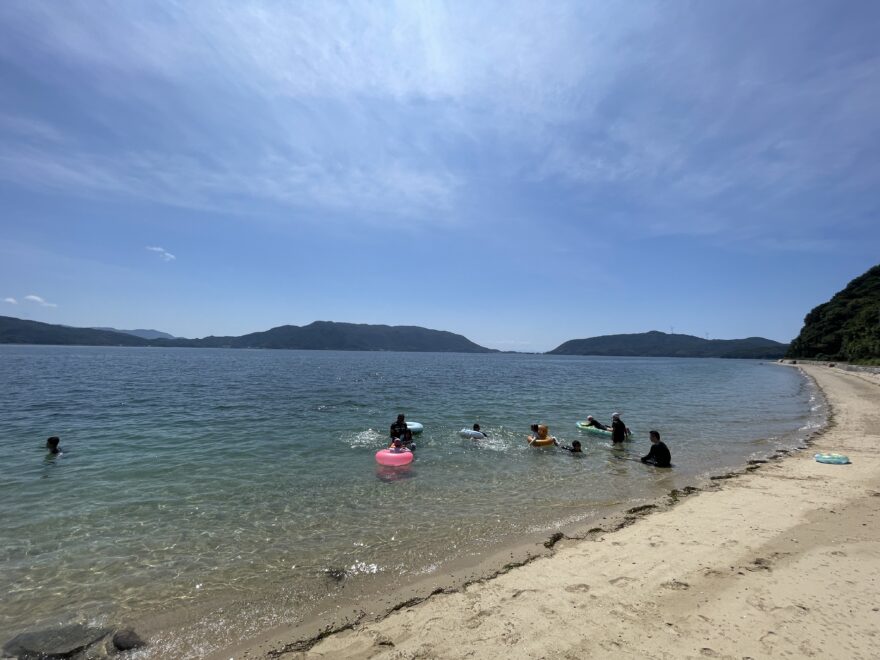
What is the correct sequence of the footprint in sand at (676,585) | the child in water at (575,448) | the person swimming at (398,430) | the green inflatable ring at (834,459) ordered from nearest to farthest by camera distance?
the footprint in sand at (676,585), the green inflatable ring at (834,459), the child in water at (575,448), the person swimming at (398,430)

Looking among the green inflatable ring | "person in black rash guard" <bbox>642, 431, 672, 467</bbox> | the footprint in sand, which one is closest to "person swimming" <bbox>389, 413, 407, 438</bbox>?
"person in black rash guard" <bbox>642, 431, 672, 467</bbox>

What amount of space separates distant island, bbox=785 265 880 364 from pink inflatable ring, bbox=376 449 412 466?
89.4 m

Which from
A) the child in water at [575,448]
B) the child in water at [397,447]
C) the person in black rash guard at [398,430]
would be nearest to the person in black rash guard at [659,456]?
the child in water at [575,448]

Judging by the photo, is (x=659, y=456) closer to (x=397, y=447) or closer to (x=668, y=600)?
(x=397, y=447)

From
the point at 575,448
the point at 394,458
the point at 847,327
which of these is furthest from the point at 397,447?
the point at 847,327

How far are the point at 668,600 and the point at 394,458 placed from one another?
991 cm

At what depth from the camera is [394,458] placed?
1438 centimetres

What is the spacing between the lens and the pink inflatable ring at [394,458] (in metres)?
14.3

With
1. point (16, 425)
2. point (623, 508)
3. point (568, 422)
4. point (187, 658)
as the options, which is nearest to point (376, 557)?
point (187, 658)

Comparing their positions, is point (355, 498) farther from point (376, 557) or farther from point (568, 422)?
point (568, 422)

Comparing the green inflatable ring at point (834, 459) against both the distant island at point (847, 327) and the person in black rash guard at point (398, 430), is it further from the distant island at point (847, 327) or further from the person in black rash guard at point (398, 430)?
the distant island at point (847, 327)

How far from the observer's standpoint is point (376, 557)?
26.0 feet

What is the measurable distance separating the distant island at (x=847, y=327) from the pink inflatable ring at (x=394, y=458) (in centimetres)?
8941

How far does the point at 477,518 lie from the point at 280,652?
543 centimetres
